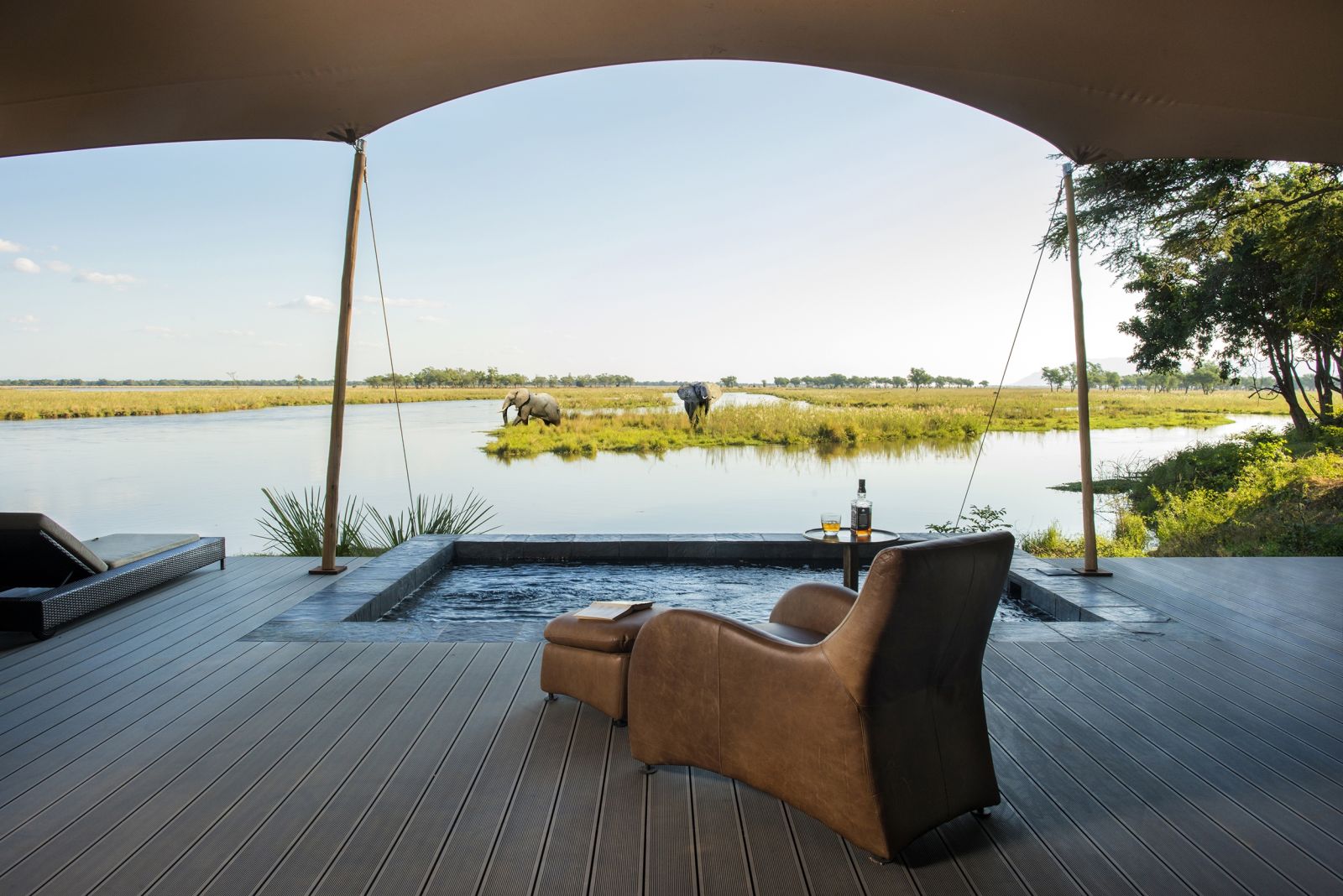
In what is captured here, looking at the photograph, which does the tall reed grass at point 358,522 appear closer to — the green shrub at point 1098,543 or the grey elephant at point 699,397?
the green shrub at point 1098,543

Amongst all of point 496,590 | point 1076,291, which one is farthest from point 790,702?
point 1076,291

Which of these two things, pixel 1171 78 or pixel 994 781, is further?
pixel 1171 78

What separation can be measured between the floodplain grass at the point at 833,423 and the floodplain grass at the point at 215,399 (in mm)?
912

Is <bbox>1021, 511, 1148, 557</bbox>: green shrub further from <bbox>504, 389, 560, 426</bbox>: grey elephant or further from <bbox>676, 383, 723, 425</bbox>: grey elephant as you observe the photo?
<bbox>504, 389, 560, 426</bbox>: grey elephant

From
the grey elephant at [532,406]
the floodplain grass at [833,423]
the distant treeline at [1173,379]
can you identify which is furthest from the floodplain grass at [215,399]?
the distant treeline at [1173,379]

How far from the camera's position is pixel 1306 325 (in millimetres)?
9453

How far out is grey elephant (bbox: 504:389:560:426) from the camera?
682 inches

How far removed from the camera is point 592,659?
2750 millimetres

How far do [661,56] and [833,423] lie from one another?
1155 centimetres

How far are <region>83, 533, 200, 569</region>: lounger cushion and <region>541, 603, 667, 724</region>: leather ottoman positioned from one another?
9.94ft

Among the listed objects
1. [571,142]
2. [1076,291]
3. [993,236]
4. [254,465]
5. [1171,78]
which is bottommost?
[254,465]

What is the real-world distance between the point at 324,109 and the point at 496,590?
2.83 meters

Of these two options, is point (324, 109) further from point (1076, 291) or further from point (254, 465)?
point (254, 465)

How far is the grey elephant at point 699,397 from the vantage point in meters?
14.9
